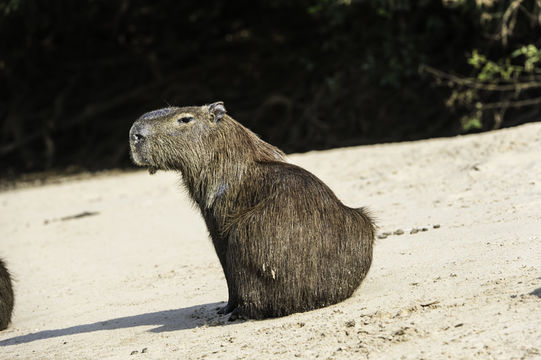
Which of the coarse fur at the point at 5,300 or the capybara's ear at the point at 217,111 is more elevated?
the capybara's ear at the point at 217,111

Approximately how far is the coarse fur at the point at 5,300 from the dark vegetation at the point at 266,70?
5606mm

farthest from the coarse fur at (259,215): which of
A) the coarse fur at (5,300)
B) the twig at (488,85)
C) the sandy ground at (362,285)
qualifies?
the twig at (488,85)

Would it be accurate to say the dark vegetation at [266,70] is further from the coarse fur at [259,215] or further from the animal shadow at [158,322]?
the animal shadow at [158,322]

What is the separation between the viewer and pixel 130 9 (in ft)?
49.6

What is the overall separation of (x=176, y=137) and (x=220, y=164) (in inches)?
12.0

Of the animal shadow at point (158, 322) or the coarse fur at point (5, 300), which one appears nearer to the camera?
the animal shadow at point (158, 322)

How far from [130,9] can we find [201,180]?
35.6 feet

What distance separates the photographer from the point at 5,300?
603cm

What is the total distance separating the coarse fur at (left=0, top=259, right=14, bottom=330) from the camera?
19.7 feet

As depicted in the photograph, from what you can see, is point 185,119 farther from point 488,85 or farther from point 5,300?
point 488,85

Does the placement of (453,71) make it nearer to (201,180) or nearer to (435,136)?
(435,136)

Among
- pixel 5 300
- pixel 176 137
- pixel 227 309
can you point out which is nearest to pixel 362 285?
pixel 227 309

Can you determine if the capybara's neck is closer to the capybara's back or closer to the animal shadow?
the capybara's back

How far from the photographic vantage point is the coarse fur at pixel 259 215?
4574 millimetres
